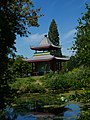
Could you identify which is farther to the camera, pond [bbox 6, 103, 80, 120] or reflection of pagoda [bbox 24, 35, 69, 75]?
reflection of pagoda [bbox 24, 35, 69, 75]

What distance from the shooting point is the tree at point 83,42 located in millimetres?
6320

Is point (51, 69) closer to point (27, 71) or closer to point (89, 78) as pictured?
point (27, 71)

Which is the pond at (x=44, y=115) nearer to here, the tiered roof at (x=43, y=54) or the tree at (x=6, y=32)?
the tree at (x=6, y=32)

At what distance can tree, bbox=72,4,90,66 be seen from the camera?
632 cm

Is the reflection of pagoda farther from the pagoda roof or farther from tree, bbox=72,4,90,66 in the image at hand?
tree, bbox=72,4,90,66

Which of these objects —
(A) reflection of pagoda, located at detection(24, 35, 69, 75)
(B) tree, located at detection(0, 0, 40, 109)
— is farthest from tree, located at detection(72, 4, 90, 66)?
(A) reflection of pagoda, located at detection(24, 35, 69, 75)

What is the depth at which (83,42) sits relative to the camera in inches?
255

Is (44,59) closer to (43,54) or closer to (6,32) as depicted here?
(43,54)

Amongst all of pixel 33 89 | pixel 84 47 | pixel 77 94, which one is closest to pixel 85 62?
pixel 84 47

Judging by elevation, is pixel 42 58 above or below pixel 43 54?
below

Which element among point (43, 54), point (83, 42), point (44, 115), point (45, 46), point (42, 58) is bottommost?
point (44, 115)

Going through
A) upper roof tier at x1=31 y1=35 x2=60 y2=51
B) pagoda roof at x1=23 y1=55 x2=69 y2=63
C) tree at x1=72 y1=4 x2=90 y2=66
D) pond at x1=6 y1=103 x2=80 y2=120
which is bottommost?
pond at x1=6 y1=103 x2=80 y2=120

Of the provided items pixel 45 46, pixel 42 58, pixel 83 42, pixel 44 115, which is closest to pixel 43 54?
pixel 45 46

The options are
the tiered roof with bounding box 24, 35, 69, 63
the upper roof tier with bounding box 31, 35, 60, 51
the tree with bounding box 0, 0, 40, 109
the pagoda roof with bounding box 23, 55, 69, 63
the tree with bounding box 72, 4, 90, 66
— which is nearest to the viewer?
the tree with bounding box 72, 4, 90, 66
